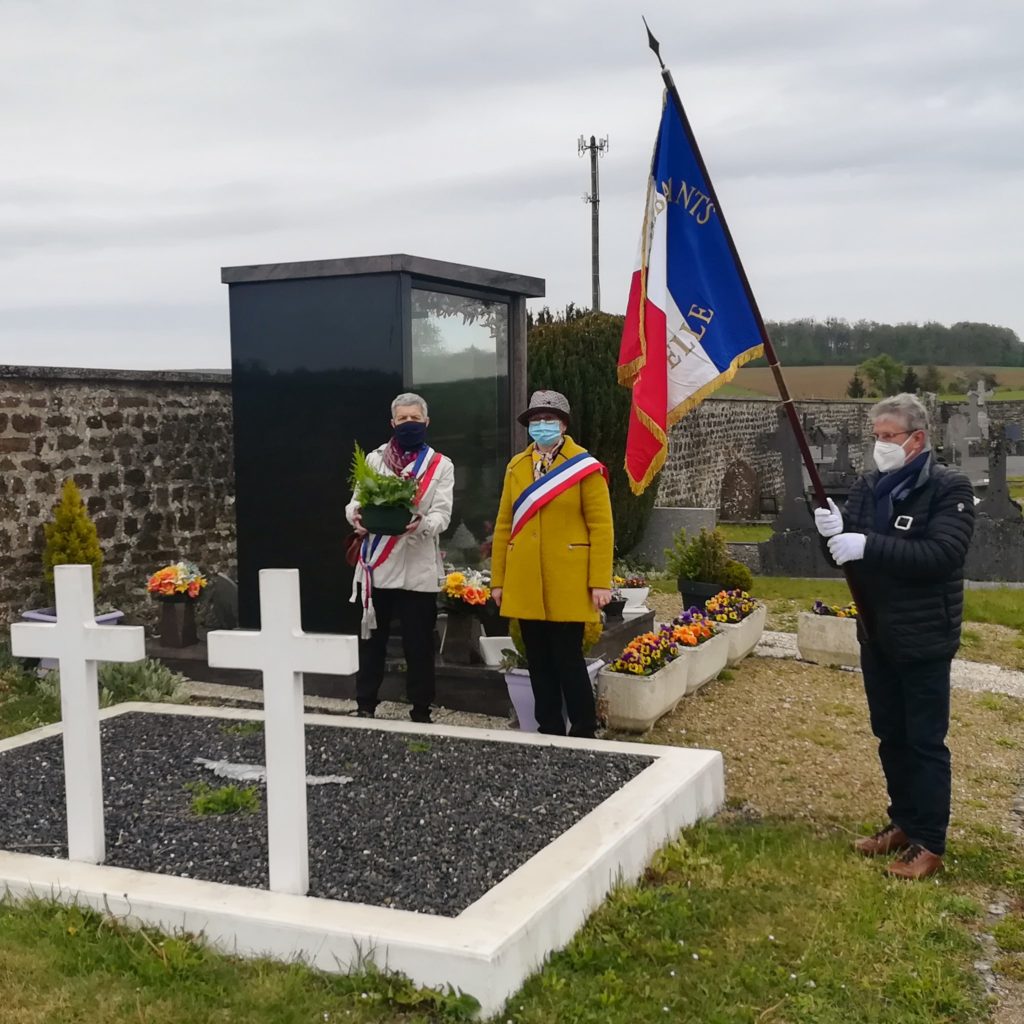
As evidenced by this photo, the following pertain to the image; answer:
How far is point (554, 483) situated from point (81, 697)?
7.67 ft

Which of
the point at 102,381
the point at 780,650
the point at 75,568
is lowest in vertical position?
the point at 780,650

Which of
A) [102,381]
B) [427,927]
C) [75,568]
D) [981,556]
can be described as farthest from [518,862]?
[981,556]

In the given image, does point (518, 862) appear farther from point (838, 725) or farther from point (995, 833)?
point (838, 725)

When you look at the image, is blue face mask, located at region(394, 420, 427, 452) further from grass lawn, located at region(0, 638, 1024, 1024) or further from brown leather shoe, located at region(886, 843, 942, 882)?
brown leather shoe, located at region(886, 843, 942, 882)

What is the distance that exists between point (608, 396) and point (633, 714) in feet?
25.5

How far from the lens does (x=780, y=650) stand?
8.61 metres

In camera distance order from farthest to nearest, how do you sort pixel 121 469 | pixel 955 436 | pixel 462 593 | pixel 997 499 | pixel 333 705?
pixel 955 436 → pixel 997 499 → pixel 121 469 → pixel 333 705 → pixel 462 593

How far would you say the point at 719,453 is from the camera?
21797 mm

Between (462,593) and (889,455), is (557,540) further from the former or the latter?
(889,455)

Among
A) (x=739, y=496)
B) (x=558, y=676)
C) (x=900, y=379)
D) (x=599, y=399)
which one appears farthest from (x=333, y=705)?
(x=900, y=379)

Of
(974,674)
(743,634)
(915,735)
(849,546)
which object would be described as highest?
(849,546)

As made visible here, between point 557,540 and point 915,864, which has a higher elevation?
point 557,540

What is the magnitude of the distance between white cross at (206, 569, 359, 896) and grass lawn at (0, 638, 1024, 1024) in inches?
14.0

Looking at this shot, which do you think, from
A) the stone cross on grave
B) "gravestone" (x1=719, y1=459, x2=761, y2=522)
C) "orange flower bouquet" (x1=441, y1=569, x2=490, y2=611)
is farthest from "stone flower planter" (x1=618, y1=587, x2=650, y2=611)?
"gravestone" (x1=719, y1=459, x2=761, y2=522)
